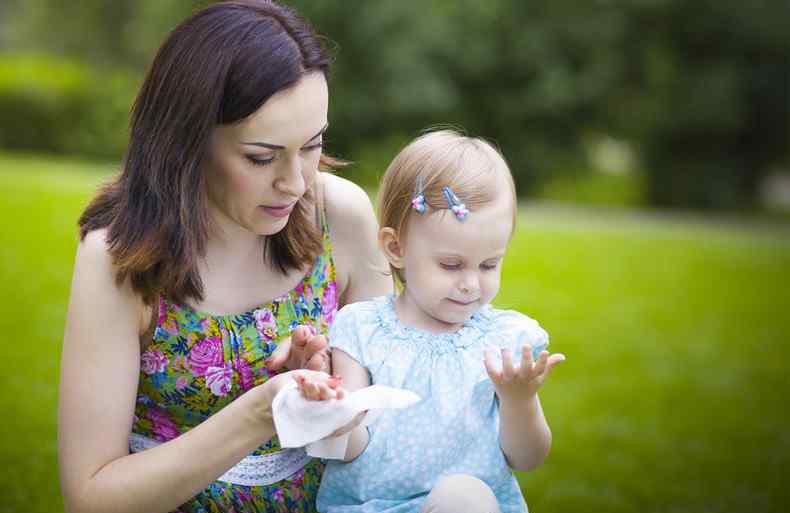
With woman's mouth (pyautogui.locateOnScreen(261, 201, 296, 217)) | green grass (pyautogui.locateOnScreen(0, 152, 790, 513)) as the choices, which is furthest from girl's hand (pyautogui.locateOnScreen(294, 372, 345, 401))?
green grass (pyautogui.locateOnScreen(0, 152, 790, 513))

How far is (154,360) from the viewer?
8.54 ft

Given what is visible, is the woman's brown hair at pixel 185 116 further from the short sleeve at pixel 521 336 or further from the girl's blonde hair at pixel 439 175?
the short sleeve at pixel 521 336

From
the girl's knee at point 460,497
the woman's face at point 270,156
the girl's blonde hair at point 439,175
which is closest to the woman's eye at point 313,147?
the woman's face at point 270,156

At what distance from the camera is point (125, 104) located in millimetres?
24797

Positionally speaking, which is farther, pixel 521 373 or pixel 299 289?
pixel 299 289

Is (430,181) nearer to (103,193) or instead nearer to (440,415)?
(440,415)

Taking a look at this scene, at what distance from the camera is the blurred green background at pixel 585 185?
5.61 metres

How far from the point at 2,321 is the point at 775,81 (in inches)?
943

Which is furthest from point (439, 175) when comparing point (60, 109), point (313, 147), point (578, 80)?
point (578, 80)

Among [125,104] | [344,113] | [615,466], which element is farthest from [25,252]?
[344,113]

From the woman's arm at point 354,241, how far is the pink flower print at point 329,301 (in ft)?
0.27

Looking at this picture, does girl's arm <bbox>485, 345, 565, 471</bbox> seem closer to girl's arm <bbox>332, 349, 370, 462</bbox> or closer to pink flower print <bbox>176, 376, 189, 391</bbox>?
girl's arm <bbox>332, 349, 370, 462</bbox>

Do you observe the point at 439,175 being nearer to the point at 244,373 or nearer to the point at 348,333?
the point at 348,333

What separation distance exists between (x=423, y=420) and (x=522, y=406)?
28 cm
